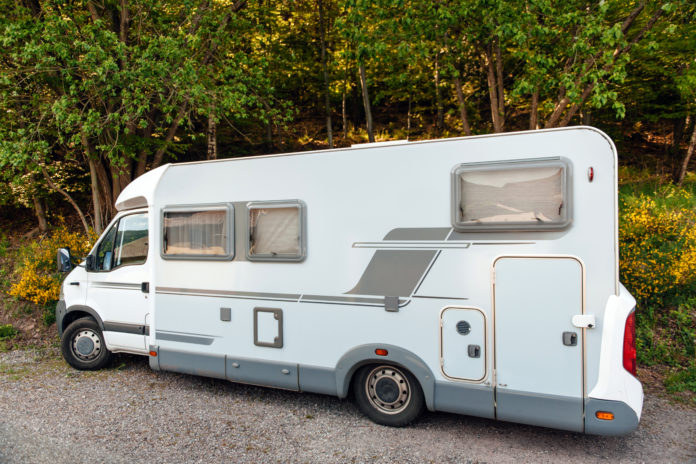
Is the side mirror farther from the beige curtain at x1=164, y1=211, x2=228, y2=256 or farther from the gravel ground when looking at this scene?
the beige curtain at x1=164, y1=211, x2=228, y2=256

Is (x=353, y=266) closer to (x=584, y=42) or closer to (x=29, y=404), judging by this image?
(x=29, y=404)

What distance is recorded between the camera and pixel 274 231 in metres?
5.11

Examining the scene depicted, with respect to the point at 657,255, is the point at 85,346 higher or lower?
lower

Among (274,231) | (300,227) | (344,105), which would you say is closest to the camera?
(300,227)

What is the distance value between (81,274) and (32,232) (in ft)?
26.9

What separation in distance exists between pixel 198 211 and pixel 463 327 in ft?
10.7

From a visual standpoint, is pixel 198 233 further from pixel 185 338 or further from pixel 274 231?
pixel 185 338

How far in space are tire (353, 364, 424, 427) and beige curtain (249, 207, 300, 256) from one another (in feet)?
4.75

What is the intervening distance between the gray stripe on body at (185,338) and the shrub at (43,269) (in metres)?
4.23

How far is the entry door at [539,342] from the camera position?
380cm

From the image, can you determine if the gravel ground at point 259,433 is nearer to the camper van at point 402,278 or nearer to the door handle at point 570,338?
the camper van at point 402,278

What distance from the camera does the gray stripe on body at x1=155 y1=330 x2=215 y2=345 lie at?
5427 millimetres

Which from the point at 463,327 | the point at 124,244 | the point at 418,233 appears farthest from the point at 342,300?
the point at 124,244

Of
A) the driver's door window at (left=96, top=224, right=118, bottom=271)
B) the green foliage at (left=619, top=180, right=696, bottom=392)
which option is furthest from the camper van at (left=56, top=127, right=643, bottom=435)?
the green foliage at (left=619, top=180, right=696, bottom=392)
